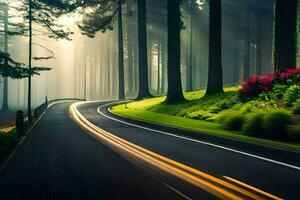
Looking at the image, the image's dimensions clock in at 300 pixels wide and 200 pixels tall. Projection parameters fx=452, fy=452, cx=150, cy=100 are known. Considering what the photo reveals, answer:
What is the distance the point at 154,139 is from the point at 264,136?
12.2ft

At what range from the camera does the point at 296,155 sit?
1115 cm

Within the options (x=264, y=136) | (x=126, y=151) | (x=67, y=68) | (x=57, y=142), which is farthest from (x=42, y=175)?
(x=67, y=68)

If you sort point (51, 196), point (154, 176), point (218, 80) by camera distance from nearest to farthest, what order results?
point (51, 196)
point (154, 176)
point (218, 80)

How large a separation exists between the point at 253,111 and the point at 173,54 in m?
→ 13.1

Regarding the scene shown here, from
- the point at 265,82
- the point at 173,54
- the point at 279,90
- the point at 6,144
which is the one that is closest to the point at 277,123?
the point at 279,90

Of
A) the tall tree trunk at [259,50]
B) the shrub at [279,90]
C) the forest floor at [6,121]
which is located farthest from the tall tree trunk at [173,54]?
the tall tree trunk at [259,50]

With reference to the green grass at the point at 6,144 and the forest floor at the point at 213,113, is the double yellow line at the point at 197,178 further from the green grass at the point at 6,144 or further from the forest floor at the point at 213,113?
the forest floor at the point at 213,113

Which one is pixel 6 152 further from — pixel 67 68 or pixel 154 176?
pixel 67 68

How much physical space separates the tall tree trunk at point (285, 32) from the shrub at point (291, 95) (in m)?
3.91

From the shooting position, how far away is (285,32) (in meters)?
21.8

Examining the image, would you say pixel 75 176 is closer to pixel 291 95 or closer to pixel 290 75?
pixel 291 95

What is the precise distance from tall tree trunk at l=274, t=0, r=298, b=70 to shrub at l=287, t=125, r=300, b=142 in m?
8.84

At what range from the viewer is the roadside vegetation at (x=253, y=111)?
1466 centimetres

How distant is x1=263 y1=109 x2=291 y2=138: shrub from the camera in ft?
47.5
